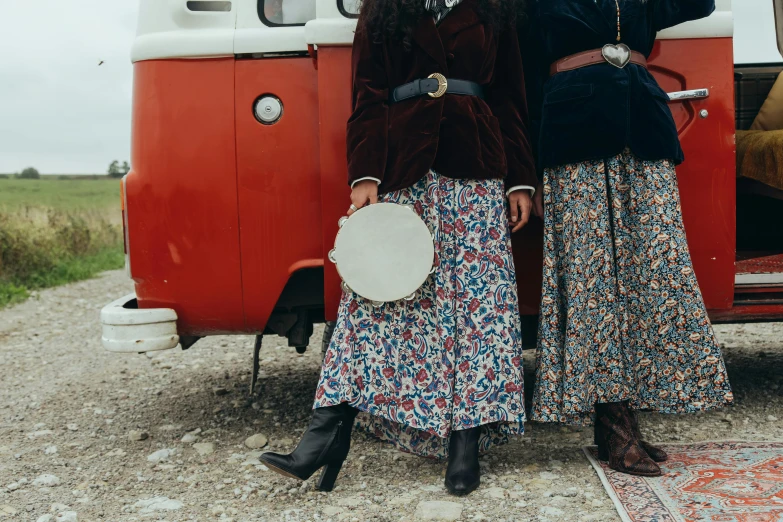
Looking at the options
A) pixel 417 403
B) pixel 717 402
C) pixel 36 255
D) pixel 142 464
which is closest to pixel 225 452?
pixel 142 464

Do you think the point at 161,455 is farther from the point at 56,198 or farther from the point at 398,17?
the point at 56,198

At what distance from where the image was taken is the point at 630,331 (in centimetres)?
275

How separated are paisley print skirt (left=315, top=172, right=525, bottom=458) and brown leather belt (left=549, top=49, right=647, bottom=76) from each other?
494 mm

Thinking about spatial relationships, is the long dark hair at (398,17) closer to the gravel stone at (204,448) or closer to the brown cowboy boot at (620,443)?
the brown cowboy boot at (620,443)

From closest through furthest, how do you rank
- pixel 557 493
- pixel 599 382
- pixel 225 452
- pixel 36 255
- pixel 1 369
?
1. pixel 557 493
2. pixel 599 382
3. pixel 225 452
4. pixel 1 369
5. pixel 36 255

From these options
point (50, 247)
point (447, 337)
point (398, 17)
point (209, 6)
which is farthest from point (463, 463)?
point (50, 247)

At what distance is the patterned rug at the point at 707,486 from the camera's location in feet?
7.51

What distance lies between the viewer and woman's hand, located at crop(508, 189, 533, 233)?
2.76m

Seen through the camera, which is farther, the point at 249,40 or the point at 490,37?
the point at 249,40

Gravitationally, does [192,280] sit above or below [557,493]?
above

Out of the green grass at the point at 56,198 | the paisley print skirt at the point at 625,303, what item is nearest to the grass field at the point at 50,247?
the green grass at the point at 56,198

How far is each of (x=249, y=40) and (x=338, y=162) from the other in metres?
0.59

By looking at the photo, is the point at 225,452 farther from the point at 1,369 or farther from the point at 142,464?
the point at 1,369

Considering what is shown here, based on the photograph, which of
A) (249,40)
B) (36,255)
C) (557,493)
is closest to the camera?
(557,493)
